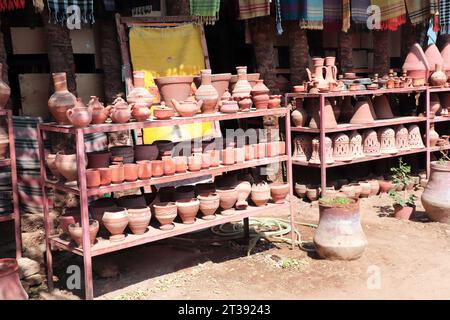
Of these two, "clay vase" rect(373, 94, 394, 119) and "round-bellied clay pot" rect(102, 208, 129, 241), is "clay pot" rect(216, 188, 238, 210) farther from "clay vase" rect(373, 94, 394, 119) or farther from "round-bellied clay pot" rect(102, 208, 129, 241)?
"clay vase" rect(373, 94, 394, 119)

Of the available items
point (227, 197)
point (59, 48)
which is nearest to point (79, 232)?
point (227, 197)

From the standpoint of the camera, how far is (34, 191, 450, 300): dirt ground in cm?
443

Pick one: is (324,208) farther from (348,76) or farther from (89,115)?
(348,76)

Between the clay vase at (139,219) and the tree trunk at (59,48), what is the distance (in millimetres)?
2379

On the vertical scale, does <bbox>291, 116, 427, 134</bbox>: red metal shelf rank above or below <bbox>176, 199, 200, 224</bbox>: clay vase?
above

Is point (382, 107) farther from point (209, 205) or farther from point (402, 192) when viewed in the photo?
point (209, 205)

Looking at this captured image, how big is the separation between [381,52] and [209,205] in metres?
5.67

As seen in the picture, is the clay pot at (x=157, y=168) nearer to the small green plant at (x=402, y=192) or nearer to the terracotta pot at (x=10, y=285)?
the terracotta pot at (x=10, y=285)

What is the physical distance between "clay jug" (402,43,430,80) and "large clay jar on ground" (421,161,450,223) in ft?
7.95

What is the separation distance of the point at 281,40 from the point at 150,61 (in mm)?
2881

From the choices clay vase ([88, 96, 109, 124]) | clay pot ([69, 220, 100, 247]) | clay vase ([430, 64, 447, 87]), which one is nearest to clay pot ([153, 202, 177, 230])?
clay pot ([69, 220, 100, 247])

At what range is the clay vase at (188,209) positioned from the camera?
4.81m

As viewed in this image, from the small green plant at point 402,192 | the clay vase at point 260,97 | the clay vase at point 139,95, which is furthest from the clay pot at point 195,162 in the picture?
the small green plant at point 402,192

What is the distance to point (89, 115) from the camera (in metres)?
4.08
